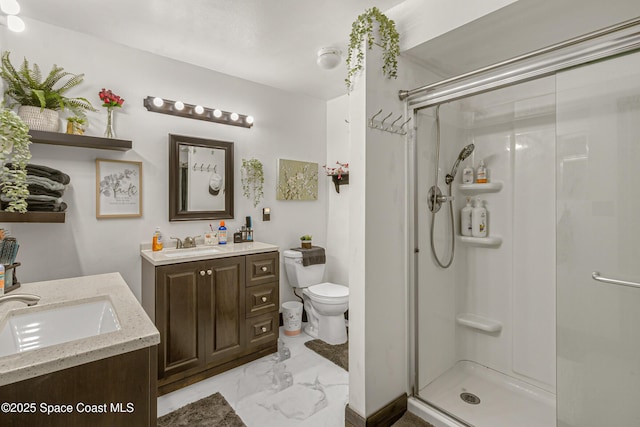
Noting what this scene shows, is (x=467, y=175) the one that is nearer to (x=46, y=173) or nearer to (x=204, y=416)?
(x=204, y=416)

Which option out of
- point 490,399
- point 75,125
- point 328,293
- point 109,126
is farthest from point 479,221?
point 75,125

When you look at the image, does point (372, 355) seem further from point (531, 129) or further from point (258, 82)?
point (258, 82)

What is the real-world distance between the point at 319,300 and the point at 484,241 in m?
1.45

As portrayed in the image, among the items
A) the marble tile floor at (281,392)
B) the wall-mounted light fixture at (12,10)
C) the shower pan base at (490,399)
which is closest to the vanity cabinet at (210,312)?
the marble tile floor at (281,392)

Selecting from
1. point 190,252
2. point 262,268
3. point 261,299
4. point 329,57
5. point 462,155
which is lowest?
point 261,299

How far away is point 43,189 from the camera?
1.79m

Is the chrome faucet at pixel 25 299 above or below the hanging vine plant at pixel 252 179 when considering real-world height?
below

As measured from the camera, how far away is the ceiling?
6.17 ft

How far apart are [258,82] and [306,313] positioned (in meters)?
2.38

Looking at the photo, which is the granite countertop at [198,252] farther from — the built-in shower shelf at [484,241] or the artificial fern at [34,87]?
the built-in shower shelf at [484,241]

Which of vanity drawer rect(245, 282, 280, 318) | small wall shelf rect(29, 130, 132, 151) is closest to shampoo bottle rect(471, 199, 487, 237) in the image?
vanity drawer rect(245, 282, 280, 318)

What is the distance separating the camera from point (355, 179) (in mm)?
1775

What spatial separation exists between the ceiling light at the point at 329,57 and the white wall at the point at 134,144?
90cm

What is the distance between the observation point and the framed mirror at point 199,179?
2.59 meters
